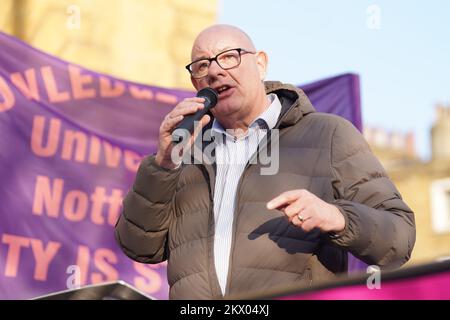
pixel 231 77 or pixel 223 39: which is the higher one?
pixel 223 39

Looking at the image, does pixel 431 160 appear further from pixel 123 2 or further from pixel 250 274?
pixel 250 274

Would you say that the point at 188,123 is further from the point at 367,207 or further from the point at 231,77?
the point at 367,207

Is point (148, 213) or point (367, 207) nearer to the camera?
point (367, 207)

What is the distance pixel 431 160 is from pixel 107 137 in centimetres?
2701

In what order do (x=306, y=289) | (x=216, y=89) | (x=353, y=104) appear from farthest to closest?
(x=353, y=104), (x=216, y=89), (x=306, y=289)

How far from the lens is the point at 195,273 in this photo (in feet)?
8.48

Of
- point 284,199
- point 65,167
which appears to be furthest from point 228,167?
point 65,167

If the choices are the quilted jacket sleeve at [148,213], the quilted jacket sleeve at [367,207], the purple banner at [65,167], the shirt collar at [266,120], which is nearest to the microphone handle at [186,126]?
the quilted jacket sleeve at [148,213]

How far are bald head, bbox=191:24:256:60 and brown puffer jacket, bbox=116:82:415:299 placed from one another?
253mm

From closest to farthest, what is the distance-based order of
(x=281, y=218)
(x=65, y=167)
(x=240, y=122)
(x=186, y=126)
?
(x=186, y=126)
(x=281, y=218)
(x=240, y=122)
(x=65, y=167)

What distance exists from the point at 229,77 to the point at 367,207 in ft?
2.03

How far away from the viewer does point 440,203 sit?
29.9 metres

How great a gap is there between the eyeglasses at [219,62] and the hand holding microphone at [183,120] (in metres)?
0.16
